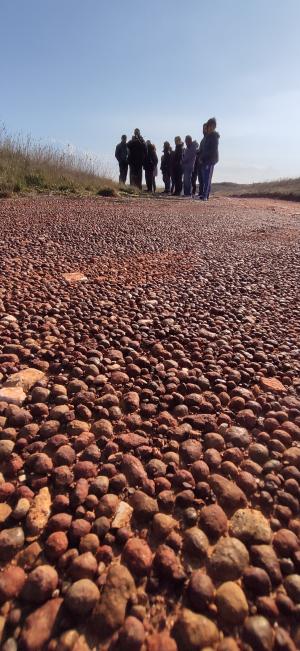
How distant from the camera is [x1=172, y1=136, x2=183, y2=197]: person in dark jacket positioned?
15820 millimetres

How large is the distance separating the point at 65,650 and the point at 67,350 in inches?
57.7

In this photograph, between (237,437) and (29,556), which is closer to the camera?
(29,556)

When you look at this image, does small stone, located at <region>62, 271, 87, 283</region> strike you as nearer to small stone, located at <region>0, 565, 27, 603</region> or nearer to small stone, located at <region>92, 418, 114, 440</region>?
small stone, located at <region>92, 418, 114, 440</region>

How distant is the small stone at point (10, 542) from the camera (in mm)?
1049

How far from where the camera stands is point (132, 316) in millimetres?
2752

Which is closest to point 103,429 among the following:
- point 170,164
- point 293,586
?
point 293,586

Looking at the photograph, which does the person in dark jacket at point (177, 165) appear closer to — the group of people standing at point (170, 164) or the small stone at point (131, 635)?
the group of people standing at point (170, 164)

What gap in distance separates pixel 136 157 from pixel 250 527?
1547 centimetres

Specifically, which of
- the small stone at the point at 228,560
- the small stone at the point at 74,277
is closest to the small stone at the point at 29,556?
the small stone at the point at 228,560

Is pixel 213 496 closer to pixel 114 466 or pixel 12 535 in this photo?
pixel 114 466

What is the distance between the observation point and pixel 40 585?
3.13ft

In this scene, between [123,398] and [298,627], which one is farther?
[123,398]

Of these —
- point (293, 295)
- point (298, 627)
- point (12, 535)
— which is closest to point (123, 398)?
point (12, 535)

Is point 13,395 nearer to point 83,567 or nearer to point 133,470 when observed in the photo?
point 133,470
